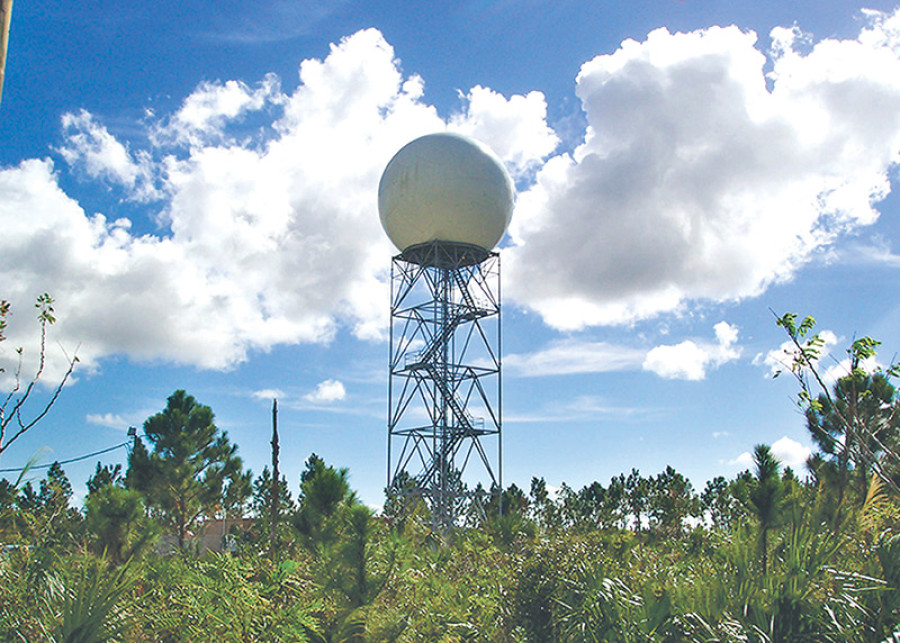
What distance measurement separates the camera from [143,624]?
6.71m

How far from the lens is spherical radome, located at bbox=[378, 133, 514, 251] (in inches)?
1121

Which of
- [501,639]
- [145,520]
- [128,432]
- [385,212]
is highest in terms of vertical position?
[385,212]

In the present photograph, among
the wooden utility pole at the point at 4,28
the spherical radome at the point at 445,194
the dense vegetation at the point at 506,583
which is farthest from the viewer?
the spherical radome at the point at 445,194

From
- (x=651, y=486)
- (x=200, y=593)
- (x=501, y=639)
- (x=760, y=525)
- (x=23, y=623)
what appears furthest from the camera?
(x=651, y=486)

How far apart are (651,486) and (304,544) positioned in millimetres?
47461

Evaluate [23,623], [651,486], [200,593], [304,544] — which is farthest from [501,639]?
[651,486]

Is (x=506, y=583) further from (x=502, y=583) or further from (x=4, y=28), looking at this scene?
(x=4, y=28)

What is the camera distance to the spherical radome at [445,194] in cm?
2848

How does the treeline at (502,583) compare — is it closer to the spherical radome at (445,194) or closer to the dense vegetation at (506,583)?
the dense vegetation at (506,583)

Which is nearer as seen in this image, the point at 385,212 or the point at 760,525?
the point at 760,525

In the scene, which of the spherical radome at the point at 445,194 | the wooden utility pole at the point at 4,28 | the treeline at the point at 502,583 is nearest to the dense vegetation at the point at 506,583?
the treeline at the point at 502,583

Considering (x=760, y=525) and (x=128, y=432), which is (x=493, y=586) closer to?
(x=760, y=525)

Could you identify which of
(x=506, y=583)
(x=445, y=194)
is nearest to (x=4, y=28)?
(x=506, y=583)

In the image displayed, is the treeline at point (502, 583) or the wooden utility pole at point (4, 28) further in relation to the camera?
the treeline at point (502, 583)
